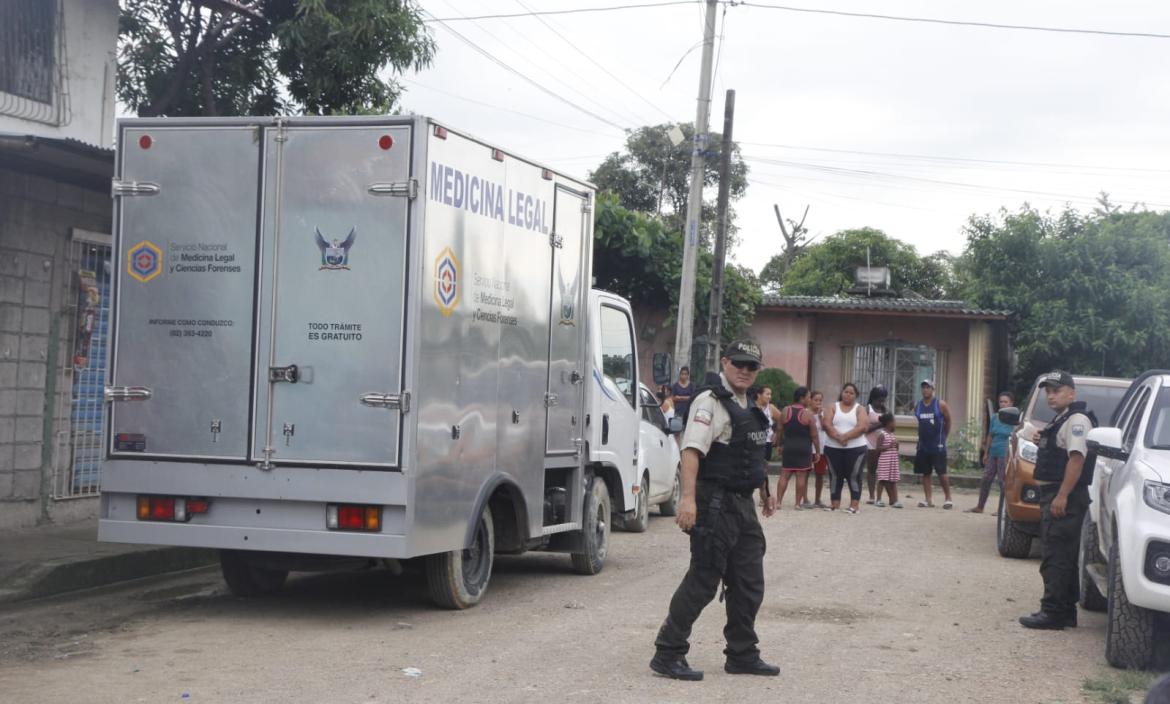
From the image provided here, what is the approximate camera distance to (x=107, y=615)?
8641 millimetres

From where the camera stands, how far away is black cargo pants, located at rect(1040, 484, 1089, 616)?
8812 mm

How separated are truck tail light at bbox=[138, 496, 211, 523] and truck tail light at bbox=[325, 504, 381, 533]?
2.71 feet

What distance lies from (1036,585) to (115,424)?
7.62 meters

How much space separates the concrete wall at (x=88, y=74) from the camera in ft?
43.4

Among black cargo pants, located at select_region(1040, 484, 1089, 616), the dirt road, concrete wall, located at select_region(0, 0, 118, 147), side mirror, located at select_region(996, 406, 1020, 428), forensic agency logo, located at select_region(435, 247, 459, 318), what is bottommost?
the dirt road

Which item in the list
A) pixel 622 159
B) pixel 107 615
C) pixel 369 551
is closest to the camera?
pixel 369 551

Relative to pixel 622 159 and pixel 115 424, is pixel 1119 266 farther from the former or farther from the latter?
pixel 115 424

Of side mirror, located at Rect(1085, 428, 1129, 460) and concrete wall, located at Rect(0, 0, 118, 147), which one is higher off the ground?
concrete wall, located at Rect(0, 0, 118, 147)

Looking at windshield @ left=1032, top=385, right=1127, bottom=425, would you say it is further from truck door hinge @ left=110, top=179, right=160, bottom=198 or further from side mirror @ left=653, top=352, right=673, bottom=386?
truck door hinge @ left=110, top=179, right=160, bottom=198

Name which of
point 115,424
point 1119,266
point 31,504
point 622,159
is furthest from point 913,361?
point 115,424

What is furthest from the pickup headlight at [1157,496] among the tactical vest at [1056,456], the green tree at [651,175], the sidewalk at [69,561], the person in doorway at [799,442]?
the green tree at [651,175]

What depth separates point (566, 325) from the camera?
1031cm

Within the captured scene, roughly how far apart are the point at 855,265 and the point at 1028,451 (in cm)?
3625

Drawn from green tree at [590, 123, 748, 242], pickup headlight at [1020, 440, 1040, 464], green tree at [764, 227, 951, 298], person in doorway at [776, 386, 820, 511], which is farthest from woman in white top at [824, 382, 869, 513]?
green tree at [764, 227, 951, 298]
